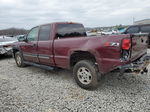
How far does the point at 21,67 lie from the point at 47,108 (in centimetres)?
401

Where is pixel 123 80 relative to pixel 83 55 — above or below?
below

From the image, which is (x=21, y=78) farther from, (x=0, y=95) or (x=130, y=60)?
(x=130, y=60)

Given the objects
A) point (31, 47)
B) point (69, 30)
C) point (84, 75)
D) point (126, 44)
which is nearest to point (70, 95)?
point (84, 75)

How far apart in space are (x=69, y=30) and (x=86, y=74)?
1.79m

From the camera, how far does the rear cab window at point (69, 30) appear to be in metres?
4.54

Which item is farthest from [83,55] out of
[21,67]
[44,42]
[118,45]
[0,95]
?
[21,67]

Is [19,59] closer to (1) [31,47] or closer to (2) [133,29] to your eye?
(1) [31,47]

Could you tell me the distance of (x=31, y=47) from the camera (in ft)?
17.6

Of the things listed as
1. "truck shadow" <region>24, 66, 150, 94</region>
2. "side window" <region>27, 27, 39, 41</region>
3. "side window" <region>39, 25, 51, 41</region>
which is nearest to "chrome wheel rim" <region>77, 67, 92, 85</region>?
"truck shadow" <region>24, 66, 150, 94</region>

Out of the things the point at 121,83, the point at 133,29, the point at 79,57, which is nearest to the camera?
the point at 79,57

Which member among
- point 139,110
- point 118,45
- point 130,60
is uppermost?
point 118,45

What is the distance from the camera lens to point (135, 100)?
3.18 m

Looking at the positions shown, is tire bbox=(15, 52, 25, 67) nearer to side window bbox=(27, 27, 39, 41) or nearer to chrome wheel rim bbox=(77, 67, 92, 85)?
side window bbox=(27, 27, 39, 41)

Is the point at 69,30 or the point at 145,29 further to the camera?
the point at 145,29
